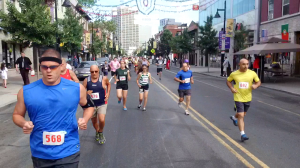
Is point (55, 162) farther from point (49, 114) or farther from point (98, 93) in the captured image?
point (98, 93)

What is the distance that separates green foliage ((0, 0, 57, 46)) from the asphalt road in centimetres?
929


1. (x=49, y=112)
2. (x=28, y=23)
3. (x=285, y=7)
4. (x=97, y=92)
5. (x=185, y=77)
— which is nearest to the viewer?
(x=49, y=112)

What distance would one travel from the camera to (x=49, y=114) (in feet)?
9.18

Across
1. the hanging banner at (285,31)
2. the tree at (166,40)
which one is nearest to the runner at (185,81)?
the hanging banner at (285,31)

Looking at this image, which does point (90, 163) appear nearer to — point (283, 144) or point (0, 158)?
point (0, 158)

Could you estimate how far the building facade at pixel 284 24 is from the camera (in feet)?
78.4

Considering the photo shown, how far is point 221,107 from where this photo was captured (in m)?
10.8

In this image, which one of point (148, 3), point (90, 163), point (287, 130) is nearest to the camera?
Answer: point (90, 163)

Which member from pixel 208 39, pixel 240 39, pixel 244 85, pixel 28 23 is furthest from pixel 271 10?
pixel 244 85

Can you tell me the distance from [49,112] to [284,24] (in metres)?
26.4

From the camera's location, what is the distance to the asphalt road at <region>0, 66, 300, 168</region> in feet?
16.8

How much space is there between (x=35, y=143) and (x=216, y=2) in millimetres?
46376

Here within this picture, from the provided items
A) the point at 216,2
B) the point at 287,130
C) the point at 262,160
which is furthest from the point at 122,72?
the point at 216,2

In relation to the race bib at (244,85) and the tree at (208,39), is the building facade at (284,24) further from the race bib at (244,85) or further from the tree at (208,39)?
the race bib at (244,85)
